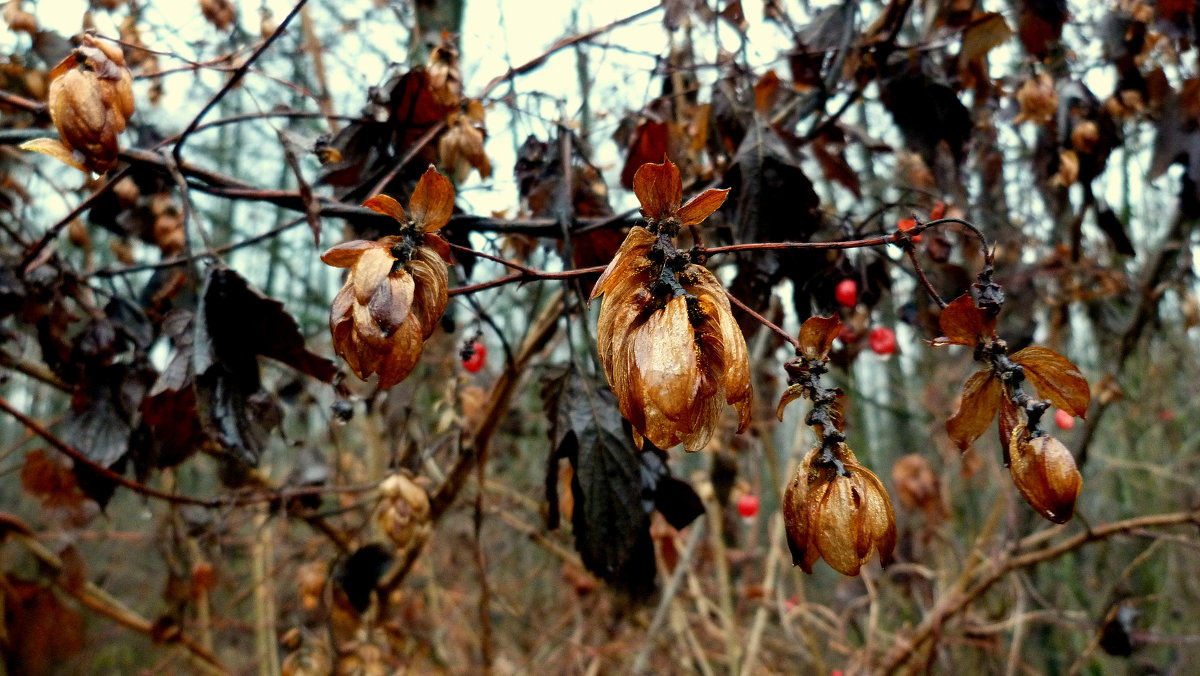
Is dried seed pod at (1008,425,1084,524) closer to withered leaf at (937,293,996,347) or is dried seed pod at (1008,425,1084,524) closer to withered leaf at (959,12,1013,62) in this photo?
withered leaf at (937,293,996,347)

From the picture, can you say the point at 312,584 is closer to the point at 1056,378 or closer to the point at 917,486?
the point at 1056,378

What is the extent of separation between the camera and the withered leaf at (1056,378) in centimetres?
60

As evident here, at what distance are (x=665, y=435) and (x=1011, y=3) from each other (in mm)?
2177

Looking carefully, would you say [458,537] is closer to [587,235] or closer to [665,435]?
[587,235]

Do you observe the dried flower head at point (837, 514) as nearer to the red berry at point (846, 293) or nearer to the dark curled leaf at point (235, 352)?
the dark curled leaf at point (235, 352)

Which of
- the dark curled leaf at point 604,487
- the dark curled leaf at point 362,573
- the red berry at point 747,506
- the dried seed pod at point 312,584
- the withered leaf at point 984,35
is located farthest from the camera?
the red berry at point 747,506

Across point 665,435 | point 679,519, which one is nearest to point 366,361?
point 665,435

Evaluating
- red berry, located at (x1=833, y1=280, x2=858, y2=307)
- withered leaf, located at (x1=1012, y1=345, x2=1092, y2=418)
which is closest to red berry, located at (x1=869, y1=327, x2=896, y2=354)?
red berry, located at (x1=833, y1=280, x2=858, y2=307)

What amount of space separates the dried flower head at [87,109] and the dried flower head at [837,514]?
Answer: 0.79 metres

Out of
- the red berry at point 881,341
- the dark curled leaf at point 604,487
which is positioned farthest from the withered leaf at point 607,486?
the red berry at point 881,341

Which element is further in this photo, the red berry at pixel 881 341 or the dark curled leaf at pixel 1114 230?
the red berry at pixel 881 341

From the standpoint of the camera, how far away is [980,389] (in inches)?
24.4

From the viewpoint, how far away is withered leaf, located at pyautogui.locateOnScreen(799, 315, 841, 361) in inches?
21.9

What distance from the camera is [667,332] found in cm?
47
